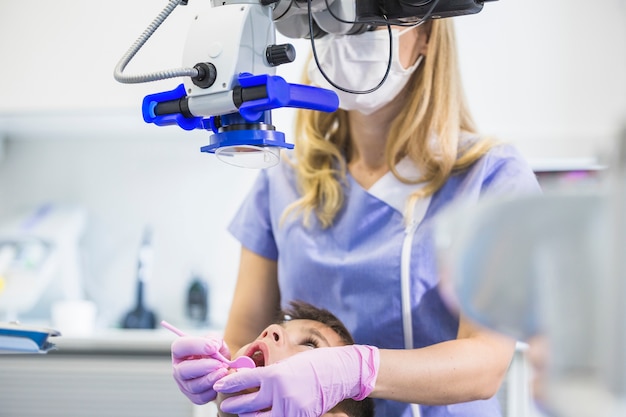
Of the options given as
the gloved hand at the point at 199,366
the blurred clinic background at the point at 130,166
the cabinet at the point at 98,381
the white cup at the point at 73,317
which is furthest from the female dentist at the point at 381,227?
the white cup at the point at 73,317

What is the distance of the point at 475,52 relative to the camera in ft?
8.32

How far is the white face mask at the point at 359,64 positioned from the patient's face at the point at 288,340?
430 millimetres

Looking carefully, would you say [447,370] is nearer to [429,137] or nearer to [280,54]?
[429,137]

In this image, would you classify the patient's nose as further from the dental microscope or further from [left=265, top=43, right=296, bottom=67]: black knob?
[left=265, top=43, right=296, bottom=67]: black knob

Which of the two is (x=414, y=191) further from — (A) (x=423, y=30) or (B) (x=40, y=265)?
(B) (x=40, y=265)

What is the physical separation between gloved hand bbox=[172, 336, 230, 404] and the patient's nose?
107 mm

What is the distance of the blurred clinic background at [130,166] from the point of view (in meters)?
2.41

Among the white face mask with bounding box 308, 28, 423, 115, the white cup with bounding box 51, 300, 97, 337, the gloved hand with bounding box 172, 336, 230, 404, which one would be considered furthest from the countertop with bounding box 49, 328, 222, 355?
the white face mask with bounding box 308, 28, 423, 115

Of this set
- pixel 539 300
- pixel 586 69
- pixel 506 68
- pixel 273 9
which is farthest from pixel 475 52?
pixel 539 300

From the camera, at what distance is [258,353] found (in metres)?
1.30

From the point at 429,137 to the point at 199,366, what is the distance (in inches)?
24.8

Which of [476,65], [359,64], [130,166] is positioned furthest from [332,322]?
[130,166]

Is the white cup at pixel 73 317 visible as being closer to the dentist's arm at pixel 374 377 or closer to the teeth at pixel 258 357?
the teeth at pixel 258 357

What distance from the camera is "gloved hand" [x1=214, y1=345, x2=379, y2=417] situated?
3.33 feet
